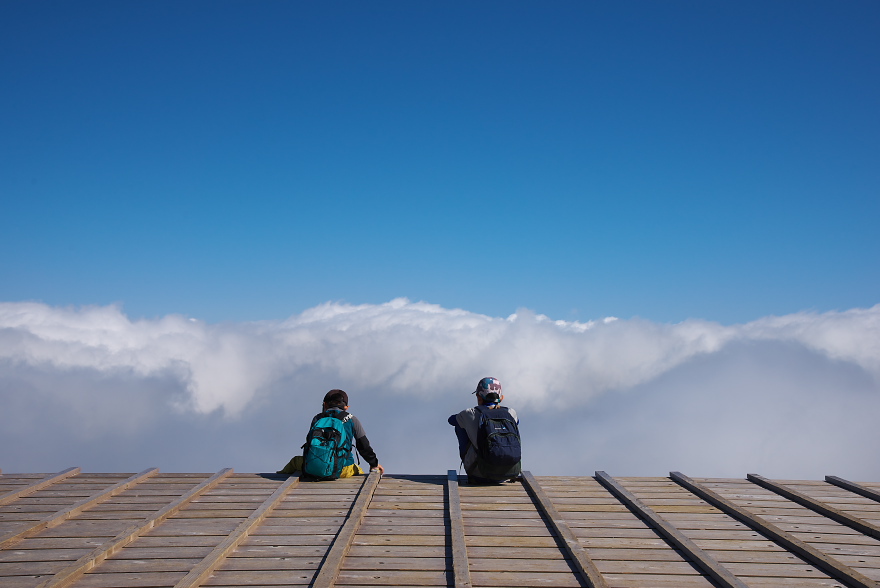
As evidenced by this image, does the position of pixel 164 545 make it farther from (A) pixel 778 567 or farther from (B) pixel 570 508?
(A) pixel 778 567

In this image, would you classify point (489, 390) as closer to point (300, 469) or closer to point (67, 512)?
point (300, 469)

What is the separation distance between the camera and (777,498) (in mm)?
10367

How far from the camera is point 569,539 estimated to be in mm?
7742

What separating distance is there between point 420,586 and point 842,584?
4398 mm

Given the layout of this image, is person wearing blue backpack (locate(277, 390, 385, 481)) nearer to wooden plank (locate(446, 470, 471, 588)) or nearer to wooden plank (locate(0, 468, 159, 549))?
wooden plank (locate(446, 470, 471, 588))

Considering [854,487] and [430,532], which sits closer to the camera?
[430,532]

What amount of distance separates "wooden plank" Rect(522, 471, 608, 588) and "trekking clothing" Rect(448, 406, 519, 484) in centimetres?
78

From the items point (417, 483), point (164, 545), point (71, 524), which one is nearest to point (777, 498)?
point (417, 483)

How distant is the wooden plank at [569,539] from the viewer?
21.7 feet

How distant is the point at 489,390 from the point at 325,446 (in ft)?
9.58

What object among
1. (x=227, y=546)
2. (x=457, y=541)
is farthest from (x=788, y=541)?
(x=227, y=546)

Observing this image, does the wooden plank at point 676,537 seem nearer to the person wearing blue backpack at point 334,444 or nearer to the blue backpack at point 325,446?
the person wearing blue backpack at point 334,444

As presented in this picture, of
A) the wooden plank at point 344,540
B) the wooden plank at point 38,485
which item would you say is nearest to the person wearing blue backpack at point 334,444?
the wooden plank at point 344,540

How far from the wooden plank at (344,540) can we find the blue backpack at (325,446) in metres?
0.66
